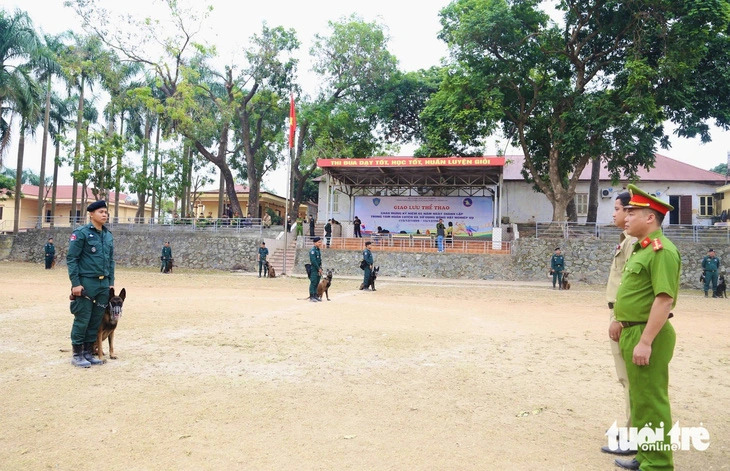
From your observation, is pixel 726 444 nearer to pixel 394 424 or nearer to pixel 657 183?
pixel 394 424

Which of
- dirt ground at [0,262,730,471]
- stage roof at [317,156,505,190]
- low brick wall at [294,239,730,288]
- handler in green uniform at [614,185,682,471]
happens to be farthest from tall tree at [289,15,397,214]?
handler in green uniform at [614,185,682,471]

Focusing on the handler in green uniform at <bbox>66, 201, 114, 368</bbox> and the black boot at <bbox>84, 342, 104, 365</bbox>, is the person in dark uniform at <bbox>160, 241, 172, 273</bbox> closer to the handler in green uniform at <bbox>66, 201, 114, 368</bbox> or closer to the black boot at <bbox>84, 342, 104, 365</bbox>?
the handler in green uniform at <bbox>66, 201, 114, 368</bbox>

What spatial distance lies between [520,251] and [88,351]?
19.3 meters

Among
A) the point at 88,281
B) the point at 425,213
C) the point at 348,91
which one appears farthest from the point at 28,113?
the point at 88,281

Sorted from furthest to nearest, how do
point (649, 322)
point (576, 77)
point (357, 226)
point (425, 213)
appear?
1. point (425, 213)
2. point (357, 226)
3. point (576, 77)
4. point (649, 322)

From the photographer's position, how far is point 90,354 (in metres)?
5.39

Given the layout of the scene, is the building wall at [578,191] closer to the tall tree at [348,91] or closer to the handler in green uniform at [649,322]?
the tall tree at [348,91]

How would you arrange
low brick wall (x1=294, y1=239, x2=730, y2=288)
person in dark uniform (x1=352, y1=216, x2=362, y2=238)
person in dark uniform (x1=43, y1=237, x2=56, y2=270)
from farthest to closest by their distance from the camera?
person in dark uniform (x1=352, y1=216, x2=362, y2=238), person in dark uniform (x1=43, y1=237, x2=56, y2=270), low brick wall (x1=294, y1=239, x2=730, y2=288)

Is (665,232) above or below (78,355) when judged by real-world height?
above

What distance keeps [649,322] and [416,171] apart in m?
22.8

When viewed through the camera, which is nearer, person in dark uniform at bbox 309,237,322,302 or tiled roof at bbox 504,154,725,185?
person in dark uniform at bbox 309,237,322,302

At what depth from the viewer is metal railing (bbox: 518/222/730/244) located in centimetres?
2064

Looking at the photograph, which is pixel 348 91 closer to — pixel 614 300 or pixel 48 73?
pixel 48 73

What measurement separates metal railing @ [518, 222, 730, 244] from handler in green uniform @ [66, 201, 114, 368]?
19850 millimetres
